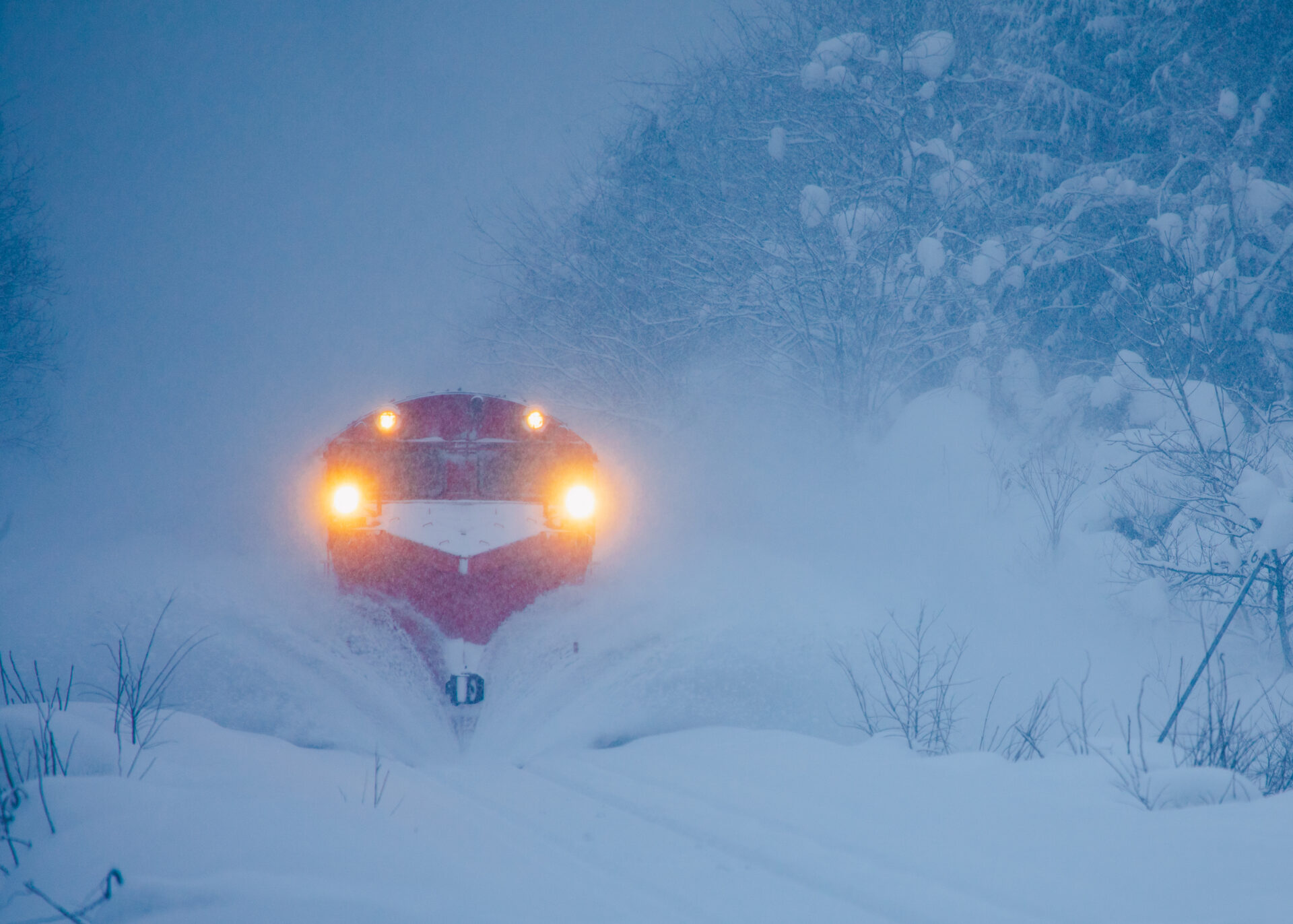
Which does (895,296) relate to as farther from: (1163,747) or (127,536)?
(127,536)

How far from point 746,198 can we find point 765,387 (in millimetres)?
3745

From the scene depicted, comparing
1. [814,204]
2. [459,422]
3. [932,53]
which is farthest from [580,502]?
[932,53]

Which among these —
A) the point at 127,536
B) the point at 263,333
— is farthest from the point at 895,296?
the point at 263,333

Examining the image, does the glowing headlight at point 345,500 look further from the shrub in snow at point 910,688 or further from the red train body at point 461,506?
the shrub in snow at point 910,688

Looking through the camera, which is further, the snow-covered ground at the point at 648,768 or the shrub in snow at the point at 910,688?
the shrub in snow at the point at 910,688

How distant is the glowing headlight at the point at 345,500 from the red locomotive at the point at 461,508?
0.04ft

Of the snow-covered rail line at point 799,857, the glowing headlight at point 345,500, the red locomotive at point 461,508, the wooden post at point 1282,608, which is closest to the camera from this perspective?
the snow-covered rail line at point 799,857

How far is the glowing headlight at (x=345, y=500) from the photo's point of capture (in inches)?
238

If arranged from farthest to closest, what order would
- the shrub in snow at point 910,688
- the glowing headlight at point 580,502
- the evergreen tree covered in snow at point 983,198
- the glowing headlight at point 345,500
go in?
the evergreen tree covered in snow at point 983,198, the glowing headlight at point 580,502, the glowing headlight at point 345,500, the shrub in snow at point 910,688

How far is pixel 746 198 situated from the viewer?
14.7 m

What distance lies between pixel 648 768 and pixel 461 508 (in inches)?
113

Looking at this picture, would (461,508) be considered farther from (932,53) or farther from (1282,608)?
(932,53)

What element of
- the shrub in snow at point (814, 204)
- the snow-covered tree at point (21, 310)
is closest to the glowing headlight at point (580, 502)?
the shrub in snow at point (814, 204)

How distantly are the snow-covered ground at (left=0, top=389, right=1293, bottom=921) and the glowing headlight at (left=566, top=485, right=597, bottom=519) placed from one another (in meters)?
0.66
